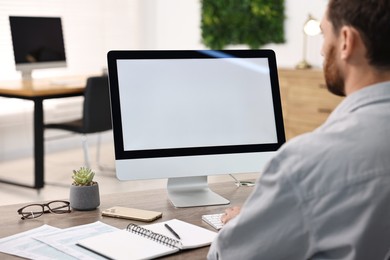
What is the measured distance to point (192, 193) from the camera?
1929 millimetres

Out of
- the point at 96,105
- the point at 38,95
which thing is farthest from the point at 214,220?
the point at 96,105

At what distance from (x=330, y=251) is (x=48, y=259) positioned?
0.66 meters

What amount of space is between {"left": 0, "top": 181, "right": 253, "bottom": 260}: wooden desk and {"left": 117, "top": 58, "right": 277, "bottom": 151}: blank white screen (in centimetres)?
18

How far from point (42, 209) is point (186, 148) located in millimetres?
485

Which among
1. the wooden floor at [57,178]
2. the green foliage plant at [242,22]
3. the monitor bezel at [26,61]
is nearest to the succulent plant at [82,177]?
the wooden floor at [57,178]

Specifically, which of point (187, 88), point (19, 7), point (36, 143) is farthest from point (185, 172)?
point (19, 7)

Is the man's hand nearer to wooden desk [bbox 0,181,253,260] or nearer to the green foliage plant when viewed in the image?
wooden desk [bbox 0,181,253,260]

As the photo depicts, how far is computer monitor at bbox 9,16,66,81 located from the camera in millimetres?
4809

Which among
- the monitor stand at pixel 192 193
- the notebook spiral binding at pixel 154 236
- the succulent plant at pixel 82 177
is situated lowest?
the monitor stand at pixel 192 193

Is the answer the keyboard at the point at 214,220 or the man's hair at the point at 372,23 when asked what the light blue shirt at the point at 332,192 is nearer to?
the man's hair at the point at 372,23

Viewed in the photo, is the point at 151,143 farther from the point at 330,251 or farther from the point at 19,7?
the point at 19,7

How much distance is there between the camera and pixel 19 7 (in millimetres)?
5828

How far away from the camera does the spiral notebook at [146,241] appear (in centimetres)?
138

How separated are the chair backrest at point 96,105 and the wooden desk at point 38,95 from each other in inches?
5.0
